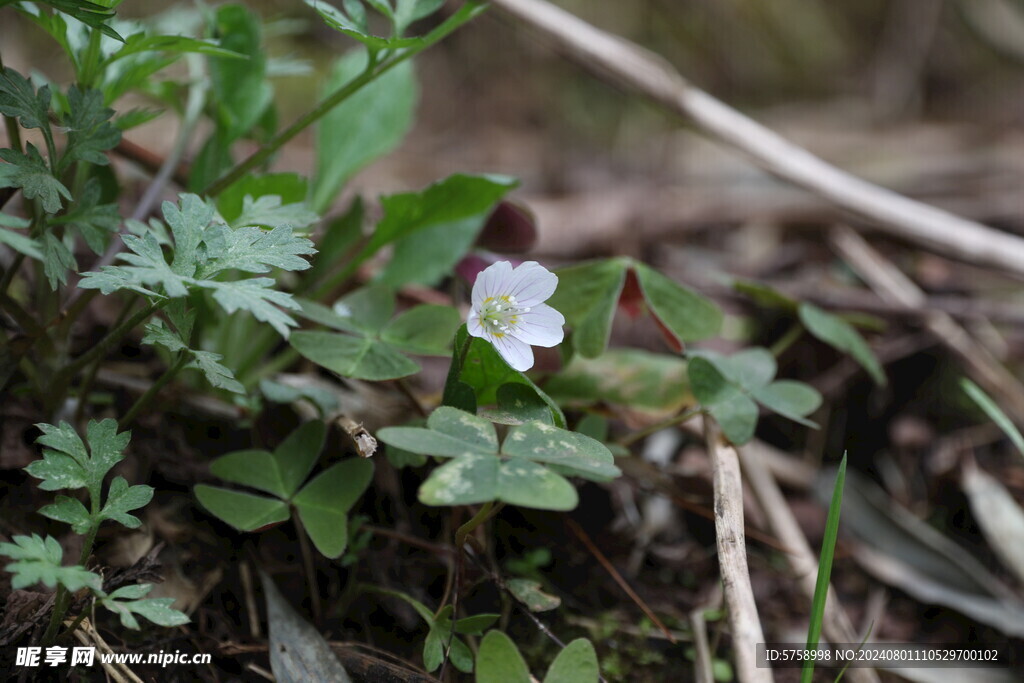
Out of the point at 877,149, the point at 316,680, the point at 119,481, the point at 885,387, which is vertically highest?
the point at 877,149

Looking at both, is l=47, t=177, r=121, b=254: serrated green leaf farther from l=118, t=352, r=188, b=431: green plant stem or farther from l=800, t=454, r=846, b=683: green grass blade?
l=800, t=454, r=846, b=683: green grass blade

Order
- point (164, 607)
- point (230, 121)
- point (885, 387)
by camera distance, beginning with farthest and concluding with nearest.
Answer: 1. point (885, 387)
2. point (230, 121)
3. point (164, 607)

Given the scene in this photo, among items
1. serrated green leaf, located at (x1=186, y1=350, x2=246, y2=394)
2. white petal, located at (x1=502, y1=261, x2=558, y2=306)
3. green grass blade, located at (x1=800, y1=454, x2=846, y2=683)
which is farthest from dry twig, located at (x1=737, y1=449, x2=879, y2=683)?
serrated green leaf, located at (x1=186, y1=350, x2=246, y2=394)

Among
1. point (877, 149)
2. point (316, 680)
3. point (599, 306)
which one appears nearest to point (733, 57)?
point (877, 149)

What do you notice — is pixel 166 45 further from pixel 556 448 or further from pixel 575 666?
pixel 575 666

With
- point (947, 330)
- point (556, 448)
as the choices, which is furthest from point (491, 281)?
point (947, 330)

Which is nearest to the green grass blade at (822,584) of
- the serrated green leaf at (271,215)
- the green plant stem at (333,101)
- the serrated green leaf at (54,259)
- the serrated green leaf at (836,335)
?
the serrated green leaf at (836,335)

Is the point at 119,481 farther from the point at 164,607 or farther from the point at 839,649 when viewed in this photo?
the point at 839,649
